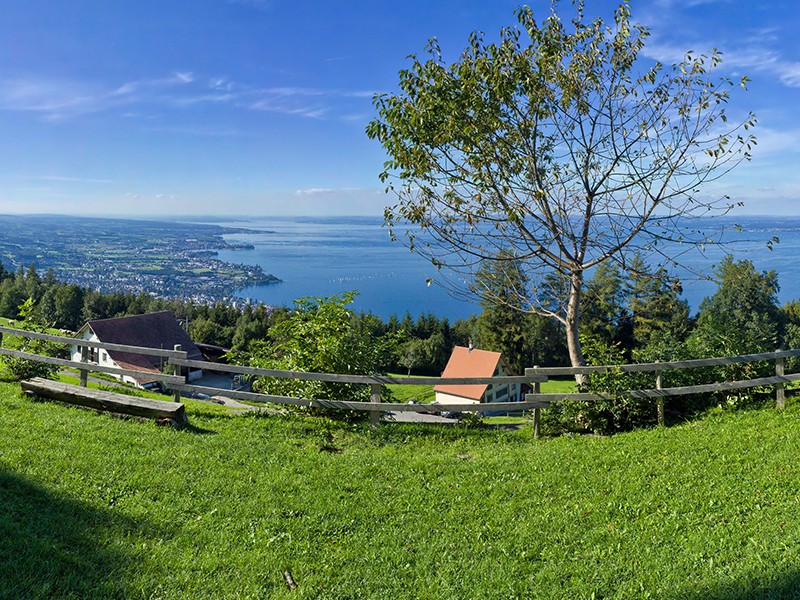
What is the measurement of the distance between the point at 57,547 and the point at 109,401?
4517 millimetres

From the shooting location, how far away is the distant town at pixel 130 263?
370 feet

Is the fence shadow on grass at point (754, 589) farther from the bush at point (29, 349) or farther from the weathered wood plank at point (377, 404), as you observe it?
the bush at point (29, 349)

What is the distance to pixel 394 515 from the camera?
16.4 ft

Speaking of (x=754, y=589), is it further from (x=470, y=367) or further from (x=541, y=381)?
(x=470, y=367)

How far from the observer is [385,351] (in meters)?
9.71

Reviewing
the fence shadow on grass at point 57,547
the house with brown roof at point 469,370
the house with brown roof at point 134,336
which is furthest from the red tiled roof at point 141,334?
the fence shadow on grass at point 57,547

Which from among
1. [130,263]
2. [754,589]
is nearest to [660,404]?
[754,589]

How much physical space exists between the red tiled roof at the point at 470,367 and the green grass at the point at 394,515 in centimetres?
2936

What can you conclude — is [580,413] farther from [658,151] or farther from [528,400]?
[658,151]

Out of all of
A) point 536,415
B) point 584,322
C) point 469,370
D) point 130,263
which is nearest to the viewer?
point 536,415

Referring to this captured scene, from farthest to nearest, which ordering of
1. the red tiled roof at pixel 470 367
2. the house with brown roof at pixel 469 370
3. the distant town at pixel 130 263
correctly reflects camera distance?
1. the distant town at pixel 130 263
2. the red tiled roof at pixel 470 367
3. the house with brown roof at pixel 469 370

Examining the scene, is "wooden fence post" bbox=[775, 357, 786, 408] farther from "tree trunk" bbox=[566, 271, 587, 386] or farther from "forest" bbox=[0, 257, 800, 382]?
"tree trunk" bbox=[566, 271, 587, 386]

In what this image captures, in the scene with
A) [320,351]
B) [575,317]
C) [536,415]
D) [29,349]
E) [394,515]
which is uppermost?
[575,317]

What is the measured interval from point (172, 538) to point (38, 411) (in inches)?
198
